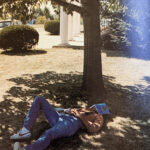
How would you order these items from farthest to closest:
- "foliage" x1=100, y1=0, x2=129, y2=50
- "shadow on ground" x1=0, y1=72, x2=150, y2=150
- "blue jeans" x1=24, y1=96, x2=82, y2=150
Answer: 1. "foliage" x1=100, y1=0, x2=129, y2=50
2. "shadow on ground" x1=0, y1=72, x2=150, y2=150
3. "blue jeans" x1=24, y1=96, x2=82, y2=150

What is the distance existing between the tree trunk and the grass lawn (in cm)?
28

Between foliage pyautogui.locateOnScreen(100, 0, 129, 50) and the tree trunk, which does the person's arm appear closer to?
the tree trunk

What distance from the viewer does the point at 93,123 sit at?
435cm

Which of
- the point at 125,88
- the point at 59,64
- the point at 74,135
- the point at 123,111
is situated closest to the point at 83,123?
the point at 74,135

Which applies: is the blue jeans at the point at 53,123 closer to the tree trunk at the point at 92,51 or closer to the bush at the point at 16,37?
the tree trunk at the point at 92,51

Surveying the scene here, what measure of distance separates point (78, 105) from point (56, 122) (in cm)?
164

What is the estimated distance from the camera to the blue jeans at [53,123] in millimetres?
3712

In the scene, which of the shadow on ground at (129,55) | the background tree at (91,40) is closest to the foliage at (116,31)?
the shadow on ground at (129,55)

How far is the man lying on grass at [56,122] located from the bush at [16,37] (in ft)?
29.4

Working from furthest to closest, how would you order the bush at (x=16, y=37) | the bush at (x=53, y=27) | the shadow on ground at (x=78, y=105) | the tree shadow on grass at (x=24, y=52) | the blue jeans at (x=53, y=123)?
1. the bush at (x=53, y=27)
2. the bush at (x=16, y=37)
3. the tree shadow on grass at (x=24, y=52)
4. the shadow on ground at (x=78, y=105)
5. the blue jeans at (x=53, y=123)

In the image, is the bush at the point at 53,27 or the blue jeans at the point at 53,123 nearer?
the blue jeans at the point at 53,123

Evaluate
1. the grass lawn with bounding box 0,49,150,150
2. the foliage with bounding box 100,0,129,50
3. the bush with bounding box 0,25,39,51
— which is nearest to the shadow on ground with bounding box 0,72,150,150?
the grass lawn with bounding box 0,49,150,150

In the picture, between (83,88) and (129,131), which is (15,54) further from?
(129,131)

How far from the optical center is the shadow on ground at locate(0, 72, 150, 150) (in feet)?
13.4
